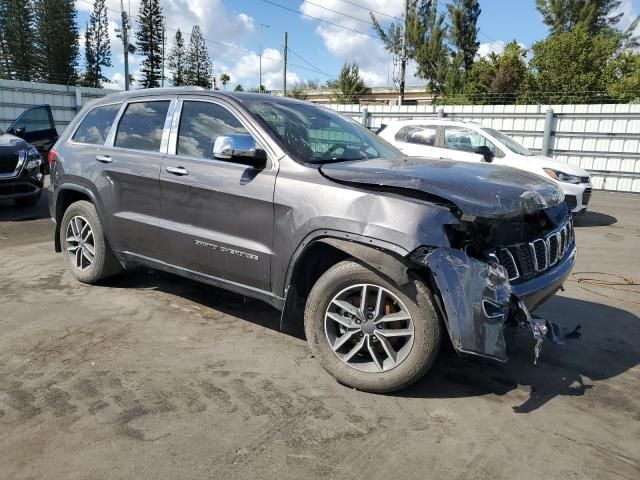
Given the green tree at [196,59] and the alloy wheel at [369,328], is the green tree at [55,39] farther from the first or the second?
the alloy wheel at [369,328]

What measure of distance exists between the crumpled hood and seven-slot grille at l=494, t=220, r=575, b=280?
223mm

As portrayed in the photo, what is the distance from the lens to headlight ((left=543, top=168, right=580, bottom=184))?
9.30 meters

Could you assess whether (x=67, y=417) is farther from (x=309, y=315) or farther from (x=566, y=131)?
(x=566, y=131)

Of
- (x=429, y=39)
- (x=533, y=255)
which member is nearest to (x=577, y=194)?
(x=533, y=255)

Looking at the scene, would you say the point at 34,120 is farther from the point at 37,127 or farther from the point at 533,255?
the point at 533,255

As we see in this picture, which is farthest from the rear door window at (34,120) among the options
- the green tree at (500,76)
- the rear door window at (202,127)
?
the green tree at (500,76)

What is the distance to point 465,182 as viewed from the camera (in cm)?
310

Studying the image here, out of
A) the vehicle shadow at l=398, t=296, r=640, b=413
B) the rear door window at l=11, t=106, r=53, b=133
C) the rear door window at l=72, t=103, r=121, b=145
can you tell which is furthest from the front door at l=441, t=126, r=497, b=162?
the rear door window at l=11, t=106, r=53, b=133

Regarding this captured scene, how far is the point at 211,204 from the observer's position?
12.4 feet

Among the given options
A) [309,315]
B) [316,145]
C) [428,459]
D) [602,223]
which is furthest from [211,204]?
A: [602,223]

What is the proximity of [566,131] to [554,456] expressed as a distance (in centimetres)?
1516

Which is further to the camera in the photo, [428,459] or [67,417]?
[67,417]

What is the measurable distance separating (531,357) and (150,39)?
63.3 meters

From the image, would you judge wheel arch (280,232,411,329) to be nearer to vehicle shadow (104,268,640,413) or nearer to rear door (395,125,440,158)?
vehicle shadow (104,268,640,413)
